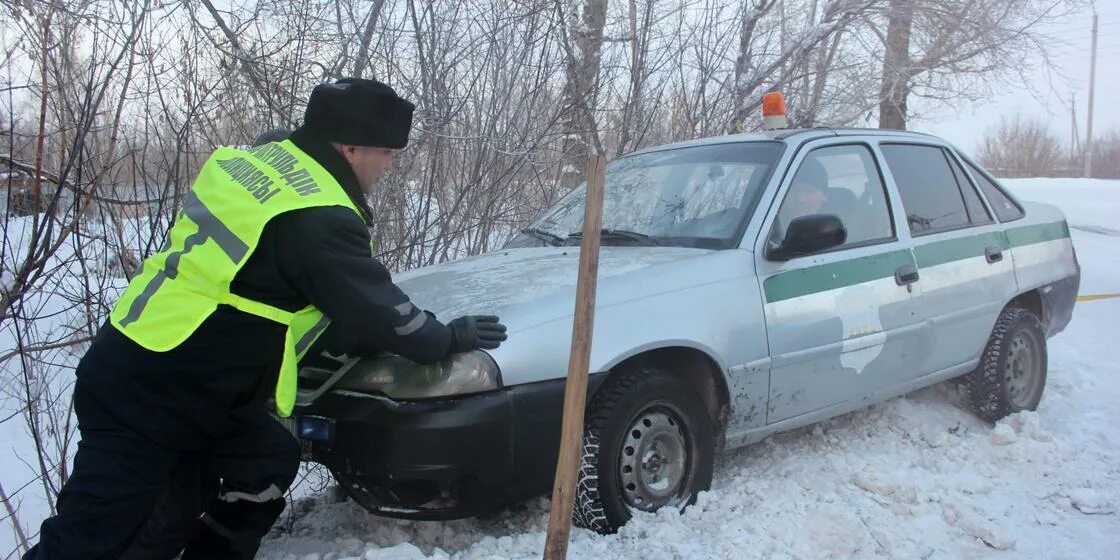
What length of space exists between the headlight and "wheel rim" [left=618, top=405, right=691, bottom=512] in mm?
656

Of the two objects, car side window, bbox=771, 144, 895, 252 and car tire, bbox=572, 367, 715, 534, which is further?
car side window, bbox=771, 144, 895, 252

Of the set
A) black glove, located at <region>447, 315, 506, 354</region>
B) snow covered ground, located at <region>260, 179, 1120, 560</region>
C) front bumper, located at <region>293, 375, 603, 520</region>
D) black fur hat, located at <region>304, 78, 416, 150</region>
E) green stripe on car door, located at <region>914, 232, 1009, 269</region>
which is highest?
black fur hat, located at <region>304, 78, 416, 150</region>

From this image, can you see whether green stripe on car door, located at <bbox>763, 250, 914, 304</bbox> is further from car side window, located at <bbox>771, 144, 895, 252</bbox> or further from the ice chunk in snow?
the ice chunk in snow

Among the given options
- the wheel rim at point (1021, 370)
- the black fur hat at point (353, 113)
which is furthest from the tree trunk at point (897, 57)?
the black fur hat at point (353, 113)

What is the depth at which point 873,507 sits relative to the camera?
3428 mm

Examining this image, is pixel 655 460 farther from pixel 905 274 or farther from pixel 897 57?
pixel 897 57

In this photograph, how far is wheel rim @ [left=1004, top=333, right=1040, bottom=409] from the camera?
4636 millimetres

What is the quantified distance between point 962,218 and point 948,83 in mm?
9846

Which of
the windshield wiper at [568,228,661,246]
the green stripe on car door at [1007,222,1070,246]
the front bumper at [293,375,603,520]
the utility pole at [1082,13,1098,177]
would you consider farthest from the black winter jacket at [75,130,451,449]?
the utility pole at [1082,13,1098,177]

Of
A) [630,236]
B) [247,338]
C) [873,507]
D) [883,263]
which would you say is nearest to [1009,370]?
[883,263]

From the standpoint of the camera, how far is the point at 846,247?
12.7 ft

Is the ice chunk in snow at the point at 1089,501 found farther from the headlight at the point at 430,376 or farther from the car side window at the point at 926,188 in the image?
the headlight at the point at 430,376

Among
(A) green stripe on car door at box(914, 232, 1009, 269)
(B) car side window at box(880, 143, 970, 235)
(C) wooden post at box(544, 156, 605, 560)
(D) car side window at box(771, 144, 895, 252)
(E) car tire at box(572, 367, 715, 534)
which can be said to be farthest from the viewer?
(B) car side window at box(880, 143, 970, 235)

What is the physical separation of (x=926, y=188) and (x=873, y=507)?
190 cm
